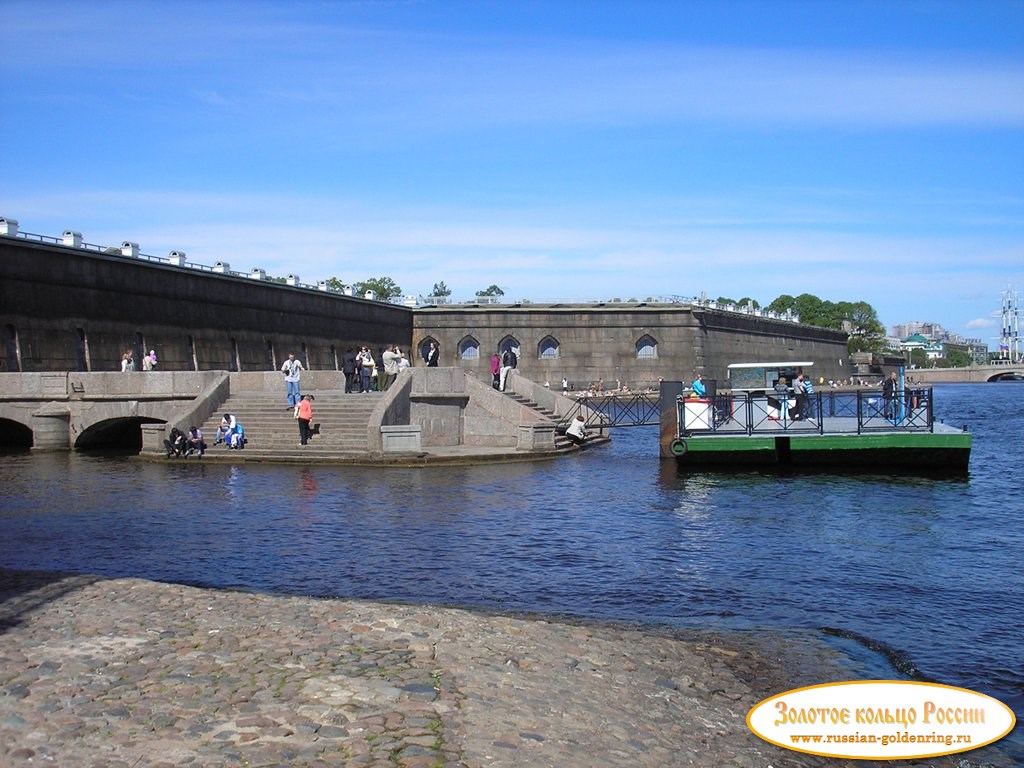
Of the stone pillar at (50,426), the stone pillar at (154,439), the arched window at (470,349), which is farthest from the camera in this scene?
the arched window at (470,349)

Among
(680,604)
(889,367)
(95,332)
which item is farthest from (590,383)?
(889,367)

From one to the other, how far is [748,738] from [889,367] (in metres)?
146

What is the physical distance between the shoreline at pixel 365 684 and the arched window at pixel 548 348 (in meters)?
66.9

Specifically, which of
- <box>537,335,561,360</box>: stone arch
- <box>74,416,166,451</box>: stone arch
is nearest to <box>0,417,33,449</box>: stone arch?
<box>74,416,166,451</box>: stone arch

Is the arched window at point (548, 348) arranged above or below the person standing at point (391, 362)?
above

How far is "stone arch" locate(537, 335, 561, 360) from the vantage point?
7868cm

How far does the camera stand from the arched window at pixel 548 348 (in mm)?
78625

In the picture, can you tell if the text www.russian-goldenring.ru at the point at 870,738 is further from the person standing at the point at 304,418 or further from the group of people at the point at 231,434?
the group of people at the point at 231,434

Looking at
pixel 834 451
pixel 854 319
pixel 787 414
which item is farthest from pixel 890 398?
pixel 854 319

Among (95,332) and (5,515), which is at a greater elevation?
(95,332)

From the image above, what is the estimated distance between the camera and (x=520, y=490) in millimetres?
24391

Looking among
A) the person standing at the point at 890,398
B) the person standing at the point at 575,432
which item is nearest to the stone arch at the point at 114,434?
the person standing at the point at 575,432

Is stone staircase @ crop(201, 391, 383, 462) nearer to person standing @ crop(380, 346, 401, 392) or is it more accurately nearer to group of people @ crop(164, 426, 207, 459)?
group of people @ crop(164, 426, 207, 459)

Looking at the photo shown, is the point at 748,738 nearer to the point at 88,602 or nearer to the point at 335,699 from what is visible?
the point at 335,699
